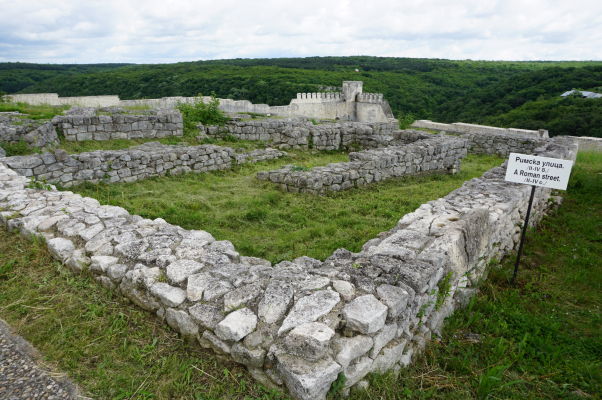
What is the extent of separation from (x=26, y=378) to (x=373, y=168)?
Answer: 325 inches

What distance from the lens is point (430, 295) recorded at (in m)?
3.65

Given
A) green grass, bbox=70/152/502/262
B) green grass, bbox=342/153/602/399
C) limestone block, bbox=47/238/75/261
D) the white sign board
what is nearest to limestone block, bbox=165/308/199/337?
green grass, bbox=342/153/602/399

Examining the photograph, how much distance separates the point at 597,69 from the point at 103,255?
59704 mm

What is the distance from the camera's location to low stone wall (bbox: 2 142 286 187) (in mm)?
7770

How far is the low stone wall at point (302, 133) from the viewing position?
13633 mm

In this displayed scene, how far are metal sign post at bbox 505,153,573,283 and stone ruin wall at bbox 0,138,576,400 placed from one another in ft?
1.79

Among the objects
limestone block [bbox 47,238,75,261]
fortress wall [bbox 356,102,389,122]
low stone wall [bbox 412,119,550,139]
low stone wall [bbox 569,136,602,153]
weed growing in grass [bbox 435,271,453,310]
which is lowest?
fortress wall [bbox 356,102,389,122]

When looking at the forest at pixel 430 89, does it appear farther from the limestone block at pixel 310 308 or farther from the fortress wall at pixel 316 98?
the limestone block at pixel 310 308

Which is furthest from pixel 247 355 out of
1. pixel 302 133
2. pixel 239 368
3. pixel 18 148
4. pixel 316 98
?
pixel 316 98

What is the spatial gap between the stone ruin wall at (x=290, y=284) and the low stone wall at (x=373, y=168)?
11.7 ft

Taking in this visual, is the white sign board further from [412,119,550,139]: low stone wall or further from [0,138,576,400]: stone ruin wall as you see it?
[412,119,550,139]: low stone wall

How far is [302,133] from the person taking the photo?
13602 mm

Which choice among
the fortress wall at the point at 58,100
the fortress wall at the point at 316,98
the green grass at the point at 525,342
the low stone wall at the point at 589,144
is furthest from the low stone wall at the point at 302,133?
the fortress wall at the point at 316,98

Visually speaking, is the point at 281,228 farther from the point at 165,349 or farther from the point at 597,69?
the point at 597,69
